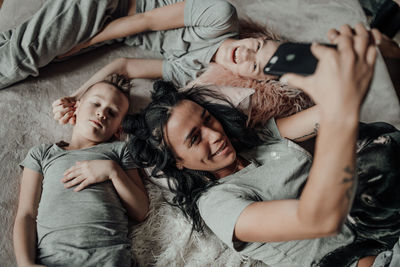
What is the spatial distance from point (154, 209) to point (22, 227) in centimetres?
40

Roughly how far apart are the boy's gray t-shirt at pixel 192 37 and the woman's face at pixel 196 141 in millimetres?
389

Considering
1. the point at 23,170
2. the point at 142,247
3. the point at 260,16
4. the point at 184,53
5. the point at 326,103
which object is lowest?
the point at 142,247

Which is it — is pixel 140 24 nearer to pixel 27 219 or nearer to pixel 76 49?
pixel 76 49

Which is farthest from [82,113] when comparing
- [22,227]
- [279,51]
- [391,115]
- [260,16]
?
[391,115]

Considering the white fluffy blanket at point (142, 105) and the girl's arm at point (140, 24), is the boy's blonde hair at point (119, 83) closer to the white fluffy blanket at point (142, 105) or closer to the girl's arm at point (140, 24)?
the white fluffy blanket at point (142, 105)

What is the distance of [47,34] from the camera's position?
1289 millimetres

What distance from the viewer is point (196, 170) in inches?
42.1

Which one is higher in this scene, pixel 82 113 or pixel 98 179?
pixel 82 113

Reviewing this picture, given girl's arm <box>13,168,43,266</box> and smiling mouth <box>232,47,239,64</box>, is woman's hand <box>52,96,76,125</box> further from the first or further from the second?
smiling mouth <box>232,47,239,64</box>

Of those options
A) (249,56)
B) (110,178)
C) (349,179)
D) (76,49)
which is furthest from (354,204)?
(76,49)

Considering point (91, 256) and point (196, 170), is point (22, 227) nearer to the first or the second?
point (91, 256)

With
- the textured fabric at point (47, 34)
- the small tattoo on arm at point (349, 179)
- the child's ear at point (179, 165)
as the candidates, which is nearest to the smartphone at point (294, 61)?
the small tattoo on arm at point (349, 179)

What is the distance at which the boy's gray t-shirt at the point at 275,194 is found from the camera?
3.04 ft

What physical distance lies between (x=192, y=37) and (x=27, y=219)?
893 millimetres
